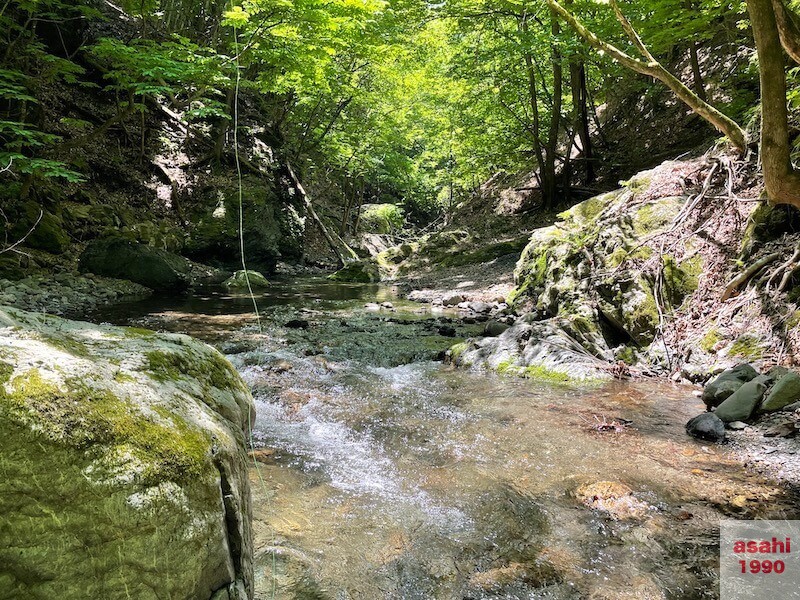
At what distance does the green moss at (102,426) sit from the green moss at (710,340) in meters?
5.56

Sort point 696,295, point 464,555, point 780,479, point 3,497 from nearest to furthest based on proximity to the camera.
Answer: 1. point 3,497
2. point 464,555
3. point 780,479
4. point 696,295

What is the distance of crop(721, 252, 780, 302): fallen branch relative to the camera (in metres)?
5.31

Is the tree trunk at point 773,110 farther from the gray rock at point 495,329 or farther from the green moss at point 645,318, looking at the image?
the gray rock at point 495,329

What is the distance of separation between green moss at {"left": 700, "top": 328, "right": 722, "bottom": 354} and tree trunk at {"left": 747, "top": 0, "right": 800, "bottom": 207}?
1495mm

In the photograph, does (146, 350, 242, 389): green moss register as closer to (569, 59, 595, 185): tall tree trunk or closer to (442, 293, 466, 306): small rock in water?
(442, 293, 466, 306): small rock in water

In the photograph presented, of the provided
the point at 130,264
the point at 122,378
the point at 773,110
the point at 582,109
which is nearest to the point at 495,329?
the point at 773,110

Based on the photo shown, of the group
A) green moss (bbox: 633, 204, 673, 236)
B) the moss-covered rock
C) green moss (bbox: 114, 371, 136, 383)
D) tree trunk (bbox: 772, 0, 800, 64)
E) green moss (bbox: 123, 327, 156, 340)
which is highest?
tree trunk (bbox: 772, 0, 800, 64)

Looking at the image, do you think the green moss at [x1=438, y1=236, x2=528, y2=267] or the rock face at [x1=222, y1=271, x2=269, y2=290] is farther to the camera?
the green moss at [x1=438, y1=236, x2=528, y2=267]

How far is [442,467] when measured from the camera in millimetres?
3707

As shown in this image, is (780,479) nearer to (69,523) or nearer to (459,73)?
(69,523)

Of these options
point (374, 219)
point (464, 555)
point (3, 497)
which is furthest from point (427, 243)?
point (3, 497)

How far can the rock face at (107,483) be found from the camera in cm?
139

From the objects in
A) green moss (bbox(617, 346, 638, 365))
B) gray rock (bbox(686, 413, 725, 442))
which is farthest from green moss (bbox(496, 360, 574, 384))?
gray rock (bbox(686, 413, 725, 442))

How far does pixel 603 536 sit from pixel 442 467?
4.10ft
